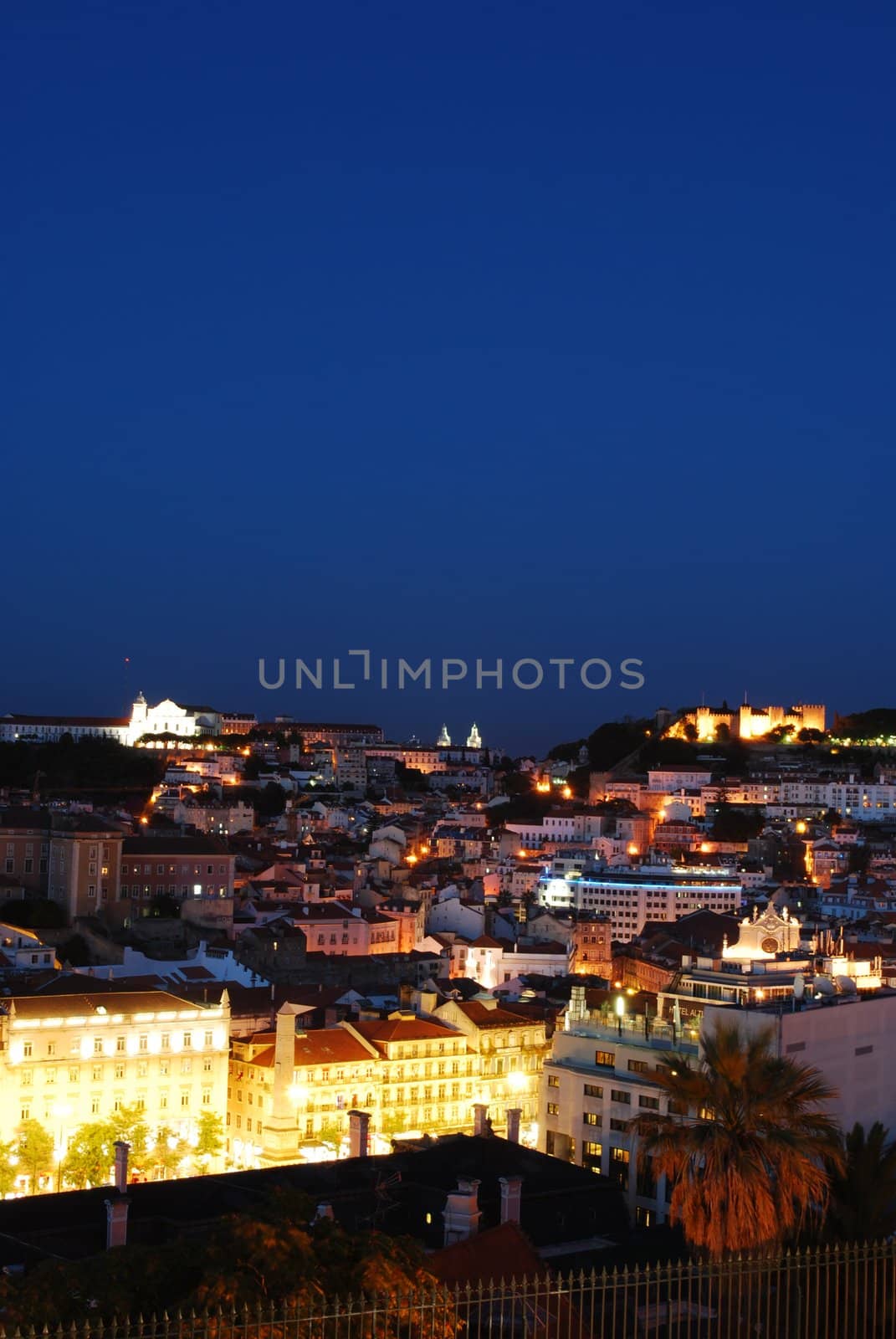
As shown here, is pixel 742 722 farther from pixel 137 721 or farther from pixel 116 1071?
pixel 116 1071

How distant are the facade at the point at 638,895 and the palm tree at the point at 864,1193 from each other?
41.1 metres

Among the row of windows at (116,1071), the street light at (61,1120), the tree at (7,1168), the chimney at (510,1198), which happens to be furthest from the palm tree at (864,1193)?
the row of windows at (116,1071)

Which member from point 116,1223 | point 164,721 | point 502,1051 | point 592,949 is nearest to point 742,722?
point 164,721

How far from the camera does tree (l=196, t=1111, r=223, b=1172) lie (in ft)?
79.0

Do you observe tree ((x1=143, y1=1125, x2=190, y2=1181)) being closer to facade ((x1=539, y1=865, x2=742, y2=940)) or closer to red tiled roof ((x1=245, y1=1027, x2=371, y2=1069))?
red tiled roof ((x1=245, y1=1027, x2=371, y2=1069))

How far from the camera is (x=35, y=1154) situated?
22.9 metres

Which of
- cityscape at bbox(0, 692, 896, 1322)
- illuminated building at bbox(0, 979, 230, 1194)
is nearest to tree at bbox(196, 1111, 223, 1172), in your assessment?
cityscape at bbox(0, 692, 896, 1322)

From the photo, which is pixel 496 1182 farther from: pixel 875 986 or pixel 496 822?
pixel 496 822

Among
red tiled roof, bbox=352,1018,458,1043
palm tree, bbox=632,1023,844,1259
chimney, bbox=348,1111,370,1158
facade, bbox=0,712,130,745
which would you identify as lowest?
chimney, bbox=348,1111,370,1158

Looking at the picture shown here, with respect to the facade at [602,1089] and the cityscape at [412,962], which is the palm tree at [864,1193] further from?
the facade at [602,1089]

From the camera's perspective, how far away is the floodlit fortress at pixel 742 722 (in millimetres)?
98125

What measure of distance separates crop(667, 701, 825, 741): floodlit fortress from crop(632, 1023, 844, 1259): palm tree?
Result: 8534cm

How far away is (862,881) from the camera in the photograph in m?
59.2

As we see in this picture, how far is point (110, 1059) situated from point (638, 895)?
32688mm
